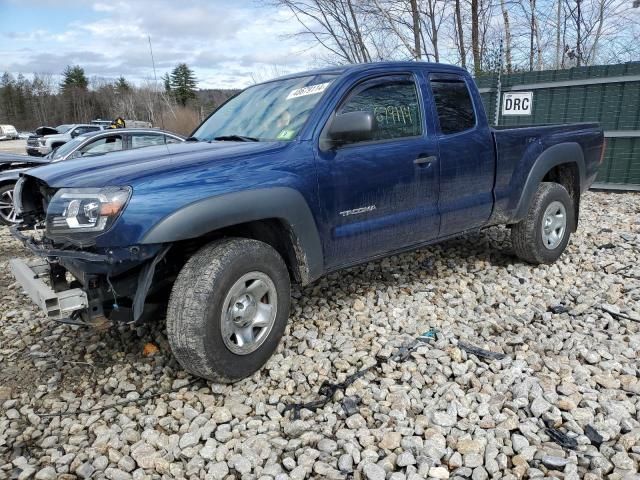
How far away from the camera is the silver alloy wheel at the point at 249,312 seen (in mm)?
2820

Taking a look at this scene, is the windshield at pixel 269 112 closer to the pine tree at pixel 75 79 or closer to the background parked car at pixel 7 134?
the background parked car at pixel 7 134

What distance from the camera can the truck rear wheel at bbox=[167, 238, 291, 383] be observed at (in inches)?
105

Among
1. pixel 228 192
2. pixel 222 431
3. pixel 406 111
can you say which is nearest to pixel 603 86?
pixel 406 111

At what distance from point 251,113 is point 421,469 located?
8.98 ft

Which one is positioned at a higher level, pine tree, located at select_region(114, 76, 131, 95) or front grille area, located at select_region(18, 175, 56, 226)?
pine tree, located at select_region(114, 76, 131, 95)

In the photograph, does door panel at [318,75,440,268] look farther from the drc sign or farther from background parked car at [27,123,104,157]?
background parked car at [27,123,104,157]

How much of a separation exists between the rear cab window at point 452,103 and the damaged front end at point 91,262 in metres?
2.47

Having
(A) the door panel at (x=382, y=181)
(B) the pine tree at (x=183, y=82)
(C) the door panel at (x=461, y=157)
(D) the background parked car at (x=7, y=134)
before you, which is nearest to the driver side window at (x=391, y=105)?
(A) the door panel at (x=382, y=181)

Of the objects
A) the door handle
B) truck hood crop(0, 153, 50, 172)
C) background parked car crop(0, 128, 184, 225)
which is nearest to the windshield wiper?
the door handle

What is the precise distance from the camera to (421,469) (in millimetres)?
2219

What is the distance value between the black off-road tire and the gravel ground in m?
0.40

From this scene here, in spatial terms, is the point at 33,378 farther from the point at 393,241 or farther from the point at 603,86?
the point at 603,86

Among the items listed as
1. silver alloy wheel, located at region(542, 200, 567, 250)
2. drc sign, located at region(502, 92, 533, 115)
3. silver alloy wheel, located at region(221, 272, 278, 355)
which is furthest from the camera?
drc sign, located at region(502, 92, 533, 115)

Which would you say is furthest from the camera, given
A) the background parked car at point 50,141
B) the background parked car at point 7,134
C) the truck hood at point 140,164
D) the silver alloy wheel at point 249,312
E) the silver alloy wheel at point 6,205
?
the background parked car at point 7,134
